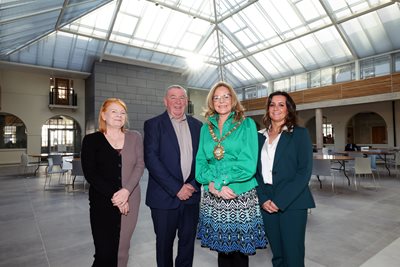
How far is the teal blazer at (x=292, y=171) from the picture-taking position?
1585mm

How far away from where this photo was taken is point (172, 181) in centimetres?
164

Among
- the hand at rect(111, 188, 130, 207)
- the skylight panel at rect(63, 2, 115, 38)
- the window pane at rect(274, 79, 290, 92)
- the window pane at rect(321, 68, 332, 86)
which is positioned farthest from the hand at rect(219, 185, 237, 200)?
the window pane at rect(274, 79, 290, 92)

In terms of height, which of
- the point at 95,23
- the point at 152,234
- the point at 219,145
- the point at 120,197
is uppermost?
the point at 95,23

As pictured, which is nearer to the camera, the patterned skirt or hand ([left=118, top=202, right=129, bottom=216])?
the patterned skirt

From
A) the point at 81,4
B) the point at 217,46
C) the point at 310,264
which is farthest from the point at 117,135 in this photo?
the point at 217,46

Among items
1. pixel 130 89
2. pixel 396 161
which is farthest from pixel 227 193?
pixel 130 89

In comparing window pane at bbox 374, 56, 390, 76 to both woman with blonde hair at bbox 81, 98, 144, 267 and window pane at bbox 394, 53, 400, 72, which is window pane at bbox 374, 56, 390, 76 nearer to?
window pane at bbox 394, 53, 400, 72

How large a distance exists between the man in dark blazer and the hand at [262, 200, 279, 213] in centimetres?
49

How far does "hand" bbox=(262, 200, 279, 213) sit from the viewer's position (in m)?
1.57

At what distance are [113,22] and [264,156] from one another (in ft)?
35.4

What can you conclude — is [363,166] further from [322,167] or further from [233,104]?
[233,104]

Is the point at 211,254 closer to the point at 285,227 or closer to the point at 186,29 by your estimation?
the point at 285,227

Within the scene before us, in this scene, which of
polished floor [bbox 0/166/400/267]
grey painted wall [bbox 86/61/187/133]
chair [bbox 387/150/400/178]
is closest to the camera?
polished floor [bbox 0/166/400/267]

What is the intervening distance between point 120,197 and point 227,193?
743 millimetres
